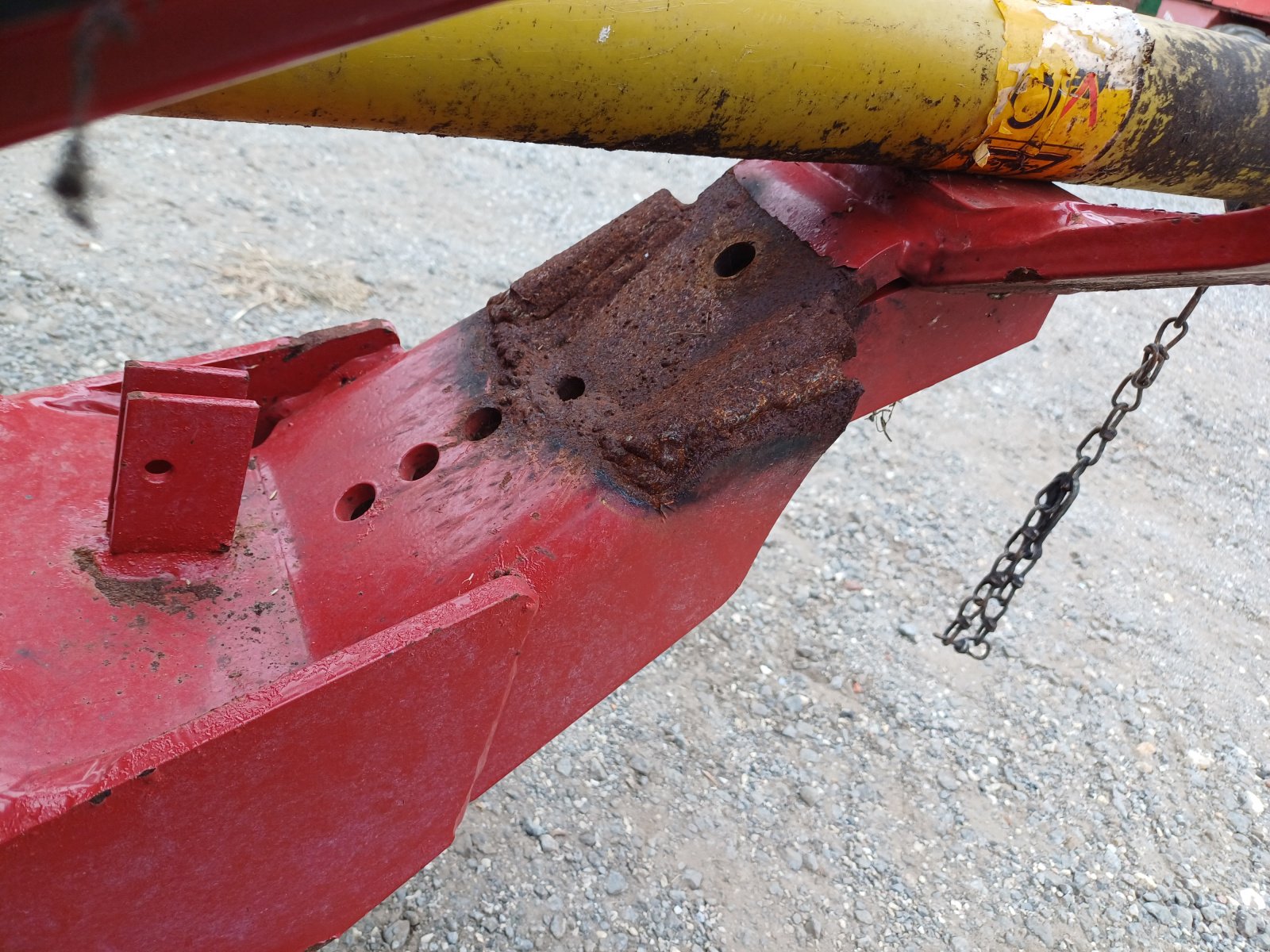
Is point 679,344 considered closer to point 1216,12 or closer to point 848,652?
point 848,652

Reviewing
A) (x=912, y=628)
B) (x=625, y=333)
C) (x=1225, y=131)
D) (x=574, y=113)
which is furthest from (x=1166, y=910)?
(x=574, y=113)

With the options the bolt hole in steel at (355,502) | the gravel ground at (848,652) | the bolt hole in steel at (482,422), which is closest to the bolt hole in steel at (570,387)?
the bolt hole in steel at (482,422)

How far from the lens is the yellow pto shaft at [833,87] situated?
0.99m

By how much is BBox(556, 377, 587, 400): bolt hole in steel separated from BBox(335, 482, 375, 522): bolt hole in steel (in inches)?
13.0

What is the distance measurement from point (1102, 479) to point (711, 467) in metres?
3.28

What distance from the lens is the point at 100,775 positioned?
3.48ft

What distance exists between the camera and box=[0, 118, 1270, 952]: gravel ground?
2295mm

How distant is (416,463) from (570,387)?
10.7 inches

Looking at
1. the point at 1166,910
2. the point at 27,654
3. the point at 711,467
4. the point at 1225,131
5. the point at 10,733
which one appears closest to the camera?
the point at 10,733

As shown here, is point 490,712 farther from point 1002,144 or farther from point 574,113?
point 1002,144

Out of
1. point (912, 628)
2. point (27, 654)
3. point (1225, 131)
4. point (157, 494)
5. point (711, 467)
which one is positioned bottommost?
point (912, 628)

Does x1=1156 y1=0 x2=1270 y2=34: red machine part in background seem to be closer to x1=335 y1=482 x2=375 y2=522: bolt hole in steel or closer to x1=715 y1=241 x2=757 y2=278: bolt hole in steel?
x1=715 y1=241 x2=757 y2=278: bolt hole in steel

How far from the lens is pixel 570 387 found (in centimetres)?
161

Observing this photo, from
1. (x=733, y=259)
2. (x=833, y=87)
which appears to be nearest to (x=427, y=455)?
(x=733, y=259)
